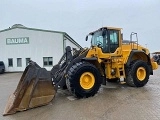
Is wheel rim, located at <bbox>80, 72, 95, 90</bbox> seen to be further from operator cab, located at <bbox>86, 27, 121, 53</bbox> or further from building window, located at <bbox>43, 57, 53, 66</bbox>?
building window, located at <bbox>43, 57, 53, 66</bbox>

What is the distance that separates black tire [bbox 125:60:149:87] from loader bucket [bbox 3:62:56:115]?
4.09 m

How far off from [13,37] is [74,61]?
2125cm

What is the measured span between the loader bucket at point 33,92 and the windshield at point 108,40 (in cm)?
329

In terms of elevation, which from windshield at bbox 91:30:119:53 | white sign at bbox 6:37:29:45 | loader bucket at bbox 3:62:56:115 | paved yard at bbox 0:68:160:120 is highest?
white sign at bbox 6:37:29:45

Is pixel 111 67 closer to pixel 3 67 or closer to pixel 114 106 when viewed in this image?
pixel 114 106

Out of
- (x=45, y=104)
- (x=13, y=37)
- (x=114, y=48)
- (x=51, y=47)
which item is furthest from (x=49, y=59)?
(x=45, y=104)

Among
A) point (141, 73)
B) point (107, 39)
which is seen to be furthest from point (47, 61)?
point (107, 39)

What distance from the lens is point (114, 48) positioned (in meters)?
9.82

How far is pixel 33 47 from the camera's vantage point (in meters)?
27.3

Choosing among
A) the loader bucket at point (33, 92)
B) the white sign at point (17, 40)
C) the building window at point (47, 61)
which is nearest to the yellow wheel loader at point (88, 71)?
the loader bucket at point (33, 92)

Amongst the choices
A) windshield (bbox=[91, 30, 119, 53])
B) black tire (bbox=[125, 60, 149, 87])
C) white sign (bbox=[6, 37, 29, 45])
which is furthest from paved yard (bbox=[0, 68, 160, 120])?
white sign (bbox=[6, 37, 29, 45])

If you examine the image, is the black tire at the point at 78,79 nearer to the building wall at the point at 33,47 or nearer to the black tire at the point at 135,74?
the black tire at the point at 135,74

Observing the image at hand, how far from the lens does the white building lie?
2666 centimetres

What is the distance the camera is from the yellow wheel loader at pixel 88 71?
22.8 ft
